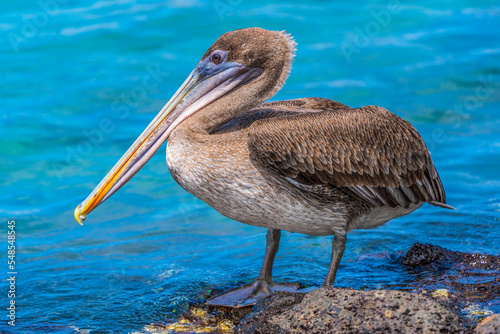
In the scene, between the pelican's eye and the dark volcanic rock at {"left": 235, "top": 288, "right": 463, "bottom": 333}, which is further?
the pelican's eye

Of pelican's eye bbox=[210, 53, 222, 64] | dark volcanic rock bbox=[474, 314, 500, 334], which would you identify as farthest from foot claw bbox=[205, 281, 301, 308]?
dark volcanic rock bbox=[474, 314, 500, 334]

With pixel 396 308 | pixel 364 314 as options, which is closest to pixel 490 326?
pixel 396 308

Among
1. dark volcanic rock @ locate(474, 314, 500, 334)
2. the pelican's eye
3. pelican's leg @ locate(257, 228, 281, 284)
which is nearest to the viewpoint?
dark volcanic rock @ locate(474, 314, 500, 334)

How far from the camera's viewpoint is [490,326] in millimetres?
3307

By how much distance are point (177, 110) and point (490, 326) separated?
2668 millimetres

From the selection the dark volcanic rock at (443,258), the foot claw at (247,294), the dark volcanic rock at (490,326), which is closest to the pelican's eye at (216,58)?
the foot claw at (247,294)

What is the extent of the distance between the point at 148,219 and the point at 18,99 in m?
4.68

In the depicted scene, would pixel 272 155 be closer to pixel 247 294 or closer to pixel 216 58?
pixel 216 58

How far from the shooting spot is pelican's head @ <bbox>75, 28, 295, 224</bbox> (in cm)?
485

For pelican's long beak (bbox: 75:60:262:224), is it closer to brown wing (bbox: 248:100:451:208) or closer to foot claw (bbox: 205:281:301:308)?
brown wing (bbox: 248:100:451:208)

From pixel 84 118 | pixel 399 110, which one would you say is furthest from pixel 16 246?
pixel 399 110

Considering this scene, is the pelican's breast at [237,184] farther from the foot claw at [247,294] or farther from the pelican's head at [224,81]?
the foot claw at [247,294]

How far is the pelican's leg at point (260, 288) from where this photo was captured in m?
5.03

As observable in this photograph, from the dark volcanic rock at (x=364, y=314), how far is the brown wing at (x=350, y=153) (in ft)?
3.38
